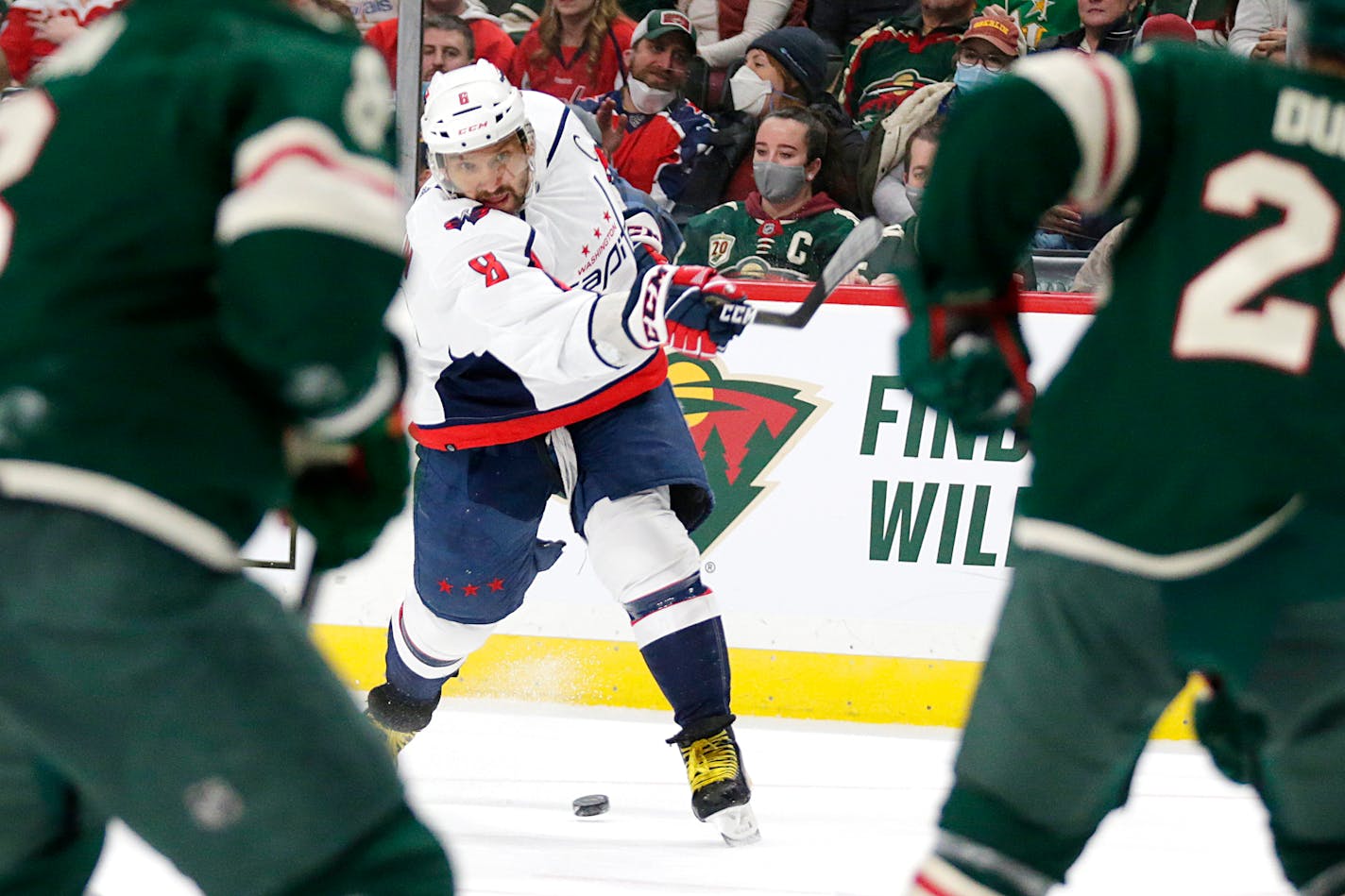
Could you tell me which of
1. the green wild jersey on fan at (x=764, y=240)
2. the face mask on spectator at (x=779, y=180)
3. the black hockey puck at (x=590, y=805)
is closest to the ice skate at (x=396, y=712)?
the black hockey puck at (x=590, y=805)

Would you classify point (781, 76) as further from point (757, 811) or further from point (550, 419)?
point (757, 811)

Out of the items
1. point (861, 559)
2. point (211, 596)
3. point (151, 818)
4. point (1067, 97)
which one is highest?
point (1067, 97)

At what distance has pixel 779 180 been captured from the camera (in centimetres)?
415

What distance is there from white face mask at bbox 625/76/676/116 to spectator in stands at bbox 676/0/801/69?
18 centimetres

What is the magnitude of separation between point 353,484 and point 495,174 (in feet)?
5.30

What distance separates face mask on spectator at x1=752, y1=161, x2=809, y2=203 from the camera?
412 cm

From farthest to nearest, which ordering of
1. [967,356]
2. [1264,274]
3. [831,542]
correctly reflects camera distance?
[831,542]
[967,356]
[1264,274]

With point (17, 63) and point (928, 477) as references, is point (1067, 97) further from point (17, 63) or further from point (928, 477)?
point (928, 477)

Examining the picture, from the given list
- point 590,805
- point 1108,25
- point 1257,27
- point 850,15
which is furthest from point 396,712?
point 1257,27

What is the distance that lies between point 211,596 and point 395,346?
0.99ft

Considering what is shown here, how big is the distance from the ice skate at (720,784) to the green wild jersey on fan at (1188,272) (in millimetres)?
1546

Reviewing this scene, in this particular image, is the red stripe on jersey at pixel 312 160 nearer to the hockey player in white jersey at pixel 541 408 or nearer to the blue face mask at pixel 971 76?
the hockey player in white jersey at pixel 541 408

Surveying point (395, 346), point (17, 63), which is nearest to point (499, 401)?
point (17, 63)

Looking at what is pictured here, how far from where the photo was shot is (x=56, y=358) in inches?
42.1
